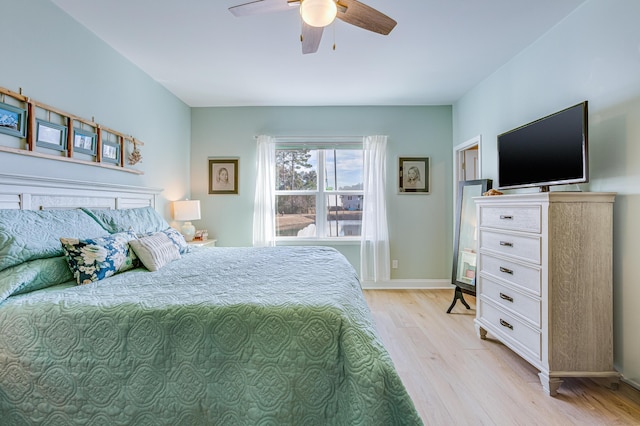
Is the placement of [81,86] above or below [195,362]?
above

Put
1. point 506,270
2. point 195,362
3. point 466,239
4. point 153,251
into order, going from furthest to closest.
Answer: point 466,239
point 506,270
point 153,251
point 195,362

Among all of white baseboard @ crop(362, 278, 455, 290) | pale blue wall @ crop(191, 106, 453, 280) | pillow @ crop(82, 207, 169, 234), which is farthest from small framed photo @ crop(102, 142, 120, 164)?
white baseboard @ crop(362, 278, 455, 290)

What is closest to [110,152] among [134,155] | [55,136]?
[134,155]

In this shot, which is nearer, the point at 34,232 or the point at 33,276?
the point at 33,276

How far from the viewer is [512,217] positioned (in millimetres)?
2197

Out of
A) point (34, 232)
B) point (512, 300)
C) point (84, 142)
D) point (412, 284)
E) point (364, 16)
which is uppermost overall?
point (364, 16)

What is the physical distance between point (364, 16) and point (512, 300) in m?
2.18

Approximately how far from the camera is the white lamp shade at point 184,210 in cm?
367

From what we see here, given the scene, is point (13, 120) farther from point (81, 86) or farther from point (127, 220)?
point (127, 220)

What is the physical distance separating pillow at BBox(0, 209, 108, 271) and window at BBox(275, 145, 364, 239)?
2.68 meters

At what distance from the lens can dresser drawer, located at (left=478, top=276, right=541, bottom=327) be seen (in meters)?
1.98

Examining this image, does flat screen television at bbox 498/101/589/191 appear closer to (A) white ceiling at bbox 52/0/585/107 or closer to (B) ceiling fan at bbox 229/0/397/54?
(A) white ceiling at bbox 52/0/585/107

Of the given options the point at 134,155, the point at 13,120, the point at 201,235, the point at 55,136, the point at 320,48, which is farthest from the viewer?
the point at 201,235

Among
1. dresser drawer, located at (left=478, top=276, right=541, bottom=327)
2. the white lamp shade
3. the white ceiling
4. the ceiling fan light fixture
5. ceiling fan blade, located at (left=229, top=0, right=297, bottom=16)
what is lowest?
dresser drawer, located at (left=478, top=276, right=541, bottom=327)
